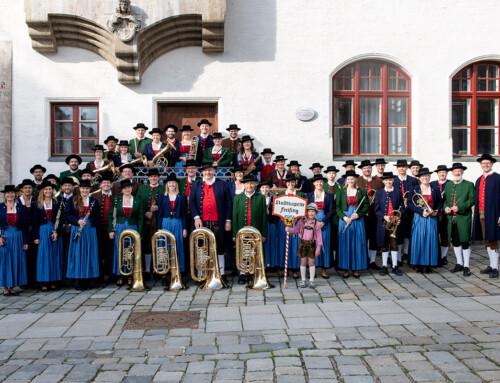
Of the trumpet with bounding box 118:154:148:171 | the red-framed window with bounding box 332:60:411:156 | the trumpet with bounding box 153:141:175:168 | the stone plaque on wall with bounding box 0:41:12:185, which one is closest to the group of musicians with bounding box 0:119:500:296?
the trumpet with bounding box 118:154:148:171

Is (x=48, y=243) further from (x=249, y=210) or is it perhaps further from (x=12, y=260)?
(x=249, y=210)

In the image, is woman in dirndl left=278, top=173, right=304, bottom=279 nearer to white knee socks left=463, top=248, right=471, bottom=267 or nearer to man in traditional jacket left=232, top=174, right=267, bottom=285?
man in traditional jacket left=232, top=174, right=267, bottom=285

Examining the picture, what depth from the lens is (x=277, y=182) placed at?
1102 cm

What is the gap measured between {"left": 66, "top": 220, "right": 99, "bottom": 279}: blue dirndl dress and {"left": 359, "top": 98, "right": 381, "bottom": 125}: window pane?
26.2 ft

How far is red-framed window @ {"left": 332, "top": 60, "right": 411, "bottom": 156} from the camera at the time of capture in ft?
45.8

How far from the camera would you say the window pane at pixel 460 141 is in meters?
14.1

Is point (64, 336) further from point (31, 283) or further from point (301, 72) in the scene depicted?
point (301, 72)

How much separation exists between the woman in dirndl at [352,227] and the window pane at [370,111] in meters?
4.66

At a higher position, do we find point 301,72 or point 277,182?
point 301,72

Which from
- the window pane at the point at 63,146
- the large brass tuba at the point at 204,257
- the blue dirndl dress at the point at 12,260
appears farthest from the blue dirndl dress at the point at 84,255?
the window pane at the point at 63,146

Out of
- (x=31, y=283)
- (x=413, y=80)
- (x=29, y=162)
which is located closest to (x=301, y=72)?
(x=413, y=80)

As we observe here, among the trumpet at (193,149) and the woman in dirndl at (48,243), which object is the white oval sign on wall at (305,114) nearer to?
the trumpet at (193,149)

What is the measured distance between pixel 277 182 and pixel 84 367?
6.36 m

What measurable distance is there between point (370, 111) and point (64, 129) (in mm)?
8089
